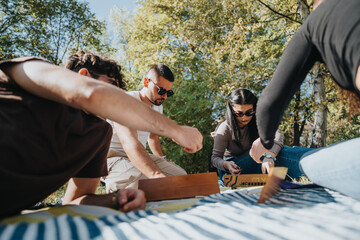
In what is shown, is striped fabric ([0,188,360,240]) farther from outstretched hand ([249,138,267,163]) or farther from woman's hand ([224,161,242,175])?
woman's hand ([224,161,242,175])

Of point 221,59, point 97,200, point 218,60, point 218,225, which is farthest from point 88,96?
point 221,59

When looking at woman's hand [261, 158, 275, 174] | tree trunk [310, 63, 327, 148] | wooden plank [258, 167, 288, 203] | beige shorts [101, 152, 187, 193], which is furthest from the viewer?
tree trunk [310, 63, 327, 148]

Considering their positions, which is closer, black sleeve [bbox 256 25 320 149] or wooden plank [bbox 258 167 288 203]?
wooden plank [bbox 258 167 288 203]

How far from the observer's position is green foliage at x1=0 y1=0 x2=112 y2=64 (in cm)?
998

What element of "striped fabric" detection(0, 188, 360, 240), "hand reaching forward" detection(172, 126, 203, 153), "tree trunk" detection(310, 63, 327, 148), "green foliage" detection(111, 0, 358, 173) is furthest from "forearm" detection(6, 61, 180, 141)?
"tree trunk" detection(310, 63, 327, 148)

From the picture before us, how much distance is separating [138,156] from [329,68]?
5.39ft

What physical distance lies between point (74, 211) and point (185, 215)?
573mm

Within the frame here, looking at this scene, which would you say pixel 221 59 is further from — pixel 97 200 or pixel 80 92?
pixel 80 92

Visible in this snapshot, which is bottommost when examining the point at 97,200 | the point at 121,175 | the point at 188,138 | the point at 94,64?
the point at 121,175

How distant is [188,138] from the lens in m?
1.32

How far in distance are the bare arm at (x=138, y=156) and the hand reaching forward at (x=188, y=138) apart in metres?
0.87

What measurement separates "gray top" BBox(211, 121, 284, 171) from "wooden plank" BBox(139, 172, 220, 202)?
1927 millimetres

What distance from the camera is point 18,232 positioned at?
0.85 metres

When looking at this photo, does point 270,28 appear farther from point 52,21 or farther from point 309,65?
point 52,21
